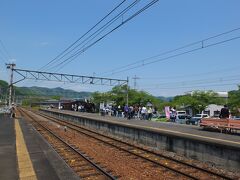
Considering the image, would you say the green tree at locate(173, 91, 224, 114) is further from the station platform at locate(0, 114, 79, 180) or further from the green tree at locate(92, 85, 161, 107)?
the station platform at locate(0, 114, 79, 180)

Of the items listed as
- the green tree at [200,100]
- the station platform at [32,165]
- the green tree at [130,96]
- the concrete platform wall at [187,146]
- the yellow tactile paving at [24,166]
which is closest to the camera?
the yellow tactile paving at [24,166]

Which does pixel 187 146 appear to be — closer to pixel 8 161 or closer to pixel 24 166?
pixel 24 166

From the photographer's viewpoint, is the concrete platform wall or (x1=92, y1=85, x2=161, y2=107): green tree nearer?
the concrete platform wall

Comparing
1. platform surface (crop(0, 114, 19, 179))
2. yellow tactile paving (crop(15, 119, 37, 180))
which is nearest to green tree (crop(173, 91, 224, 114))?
platform surface (crop(0, 114, 19, 179))

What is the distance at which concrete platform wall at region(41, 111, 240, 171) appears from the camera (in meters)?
13.2

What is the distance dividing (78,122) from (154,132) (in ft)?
85.3

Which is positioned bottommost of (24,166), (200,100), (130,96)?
(24,166)

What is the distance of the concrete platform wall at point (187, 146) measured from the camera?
43.3 ft

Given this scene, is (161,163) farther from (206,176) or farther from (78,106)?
(78,106)

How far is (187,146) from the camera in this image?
16.2 m

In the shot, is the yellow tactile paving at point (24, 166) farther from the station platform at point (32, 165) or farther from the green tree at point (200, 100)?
the green tree at point (200, 100)

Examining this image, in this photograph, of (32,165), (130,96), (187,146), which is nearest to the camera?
(32,165)

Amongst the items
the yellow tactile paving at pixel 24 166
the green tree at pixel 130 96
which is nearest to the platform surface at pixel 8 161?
the yellow tactile paving at pixel 24 166

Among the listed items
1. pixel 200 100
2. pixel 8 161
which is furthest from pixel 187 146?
pixel 200 100
